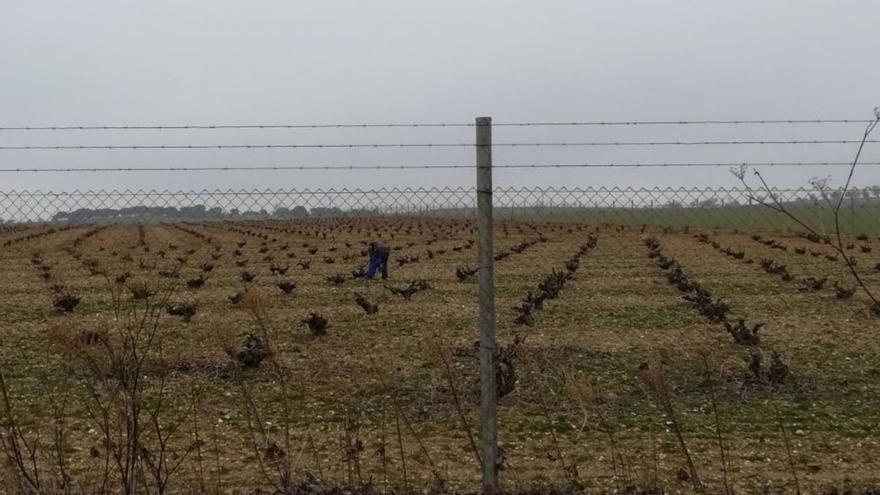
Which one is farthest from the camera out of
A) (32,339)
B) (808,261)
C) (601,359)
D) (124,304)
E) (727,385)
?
(808,261)

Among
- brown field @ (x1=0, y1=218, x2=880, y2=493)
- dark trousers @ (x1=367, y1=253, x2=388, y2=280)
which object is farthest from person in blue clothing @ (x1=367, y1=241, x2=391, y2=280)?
brown field @ (x1=0, y1=218, x2=880, y2=493)

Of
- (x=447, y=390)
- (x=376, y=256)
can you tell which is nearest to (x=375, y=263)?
(x=376, y=256)

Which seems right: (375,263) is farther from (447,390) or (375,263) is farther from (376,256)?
(447,390)

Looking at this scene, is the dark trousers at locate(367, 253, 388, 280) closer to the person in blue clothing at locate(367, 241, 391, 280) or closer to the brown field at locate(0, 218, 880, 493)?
the person in blue clothing at locate(367, 241, 391, 280)

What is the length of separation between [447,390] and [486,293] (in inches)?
167

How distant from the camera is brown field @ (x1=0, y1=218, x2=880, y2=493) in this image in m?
5.09

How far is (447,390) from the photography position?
25.9 feet

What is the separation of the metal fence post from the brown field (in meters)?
0.91

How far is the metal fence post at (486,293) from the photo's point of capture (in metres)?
3.66

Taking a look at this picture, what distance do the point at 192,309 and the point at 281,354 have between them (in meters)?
3.49

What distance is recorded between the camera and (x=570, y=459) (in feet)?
18.6

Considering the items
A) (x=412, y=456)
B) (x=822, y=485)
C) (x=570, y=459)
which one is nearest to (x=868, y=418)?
(x=822, y=485)

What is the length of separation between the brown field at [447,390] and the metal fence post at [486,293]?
91 cm

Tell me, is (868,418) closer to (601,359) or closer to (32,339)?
(601,359)
